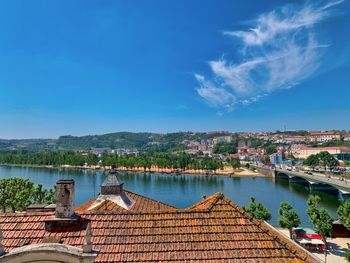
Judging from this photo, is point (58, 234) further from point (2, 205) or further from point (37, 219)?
point (2, 205)

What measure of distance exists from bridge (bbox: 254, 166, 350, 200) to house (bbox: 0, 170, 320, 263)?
5654 cm

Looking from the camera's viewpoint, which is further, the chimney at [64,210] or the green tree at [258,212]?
the green tree at [258,212]

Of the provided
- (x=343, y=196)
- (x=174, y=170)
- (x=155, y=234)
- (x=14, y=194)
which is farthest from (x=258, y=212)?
(x=174, y=170)

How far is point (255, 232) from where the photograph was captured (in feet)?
29.2

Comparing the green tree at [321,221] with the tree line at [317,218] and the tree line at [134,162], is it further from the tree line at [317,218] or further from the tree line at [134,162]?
the tree line at [134,162]

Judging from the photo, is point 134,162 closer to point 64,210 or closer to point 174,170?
point 174,170

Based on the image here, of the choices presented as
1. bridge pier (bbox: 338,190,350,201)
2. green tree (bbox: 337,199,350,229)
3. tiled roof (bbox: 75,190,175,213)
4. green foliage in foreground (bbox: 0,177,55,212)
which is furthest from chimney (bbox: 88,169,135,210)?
bridge pier (bbox: 338,190,350,201)

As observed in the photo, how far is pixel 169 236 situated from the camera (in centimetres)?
865

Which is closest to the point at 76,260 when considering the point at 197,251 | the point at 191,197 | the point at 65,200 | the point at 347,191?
the point at 65,200

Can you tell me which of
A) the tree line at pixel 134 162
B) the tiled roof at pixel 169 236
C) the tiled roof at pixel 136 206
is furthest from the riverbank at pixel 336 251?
the tree line at pixel 134 162

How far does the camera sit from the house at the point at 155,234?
8023 millimetres

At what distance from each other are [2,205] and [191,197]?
128 feet

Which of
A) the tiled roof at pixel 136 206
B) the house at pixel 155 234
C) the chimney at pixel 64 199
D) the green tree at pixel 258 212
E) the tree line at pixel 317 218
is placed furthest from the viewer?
the green tree at pixel 258 212

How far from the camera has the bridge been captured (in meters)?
59.0
